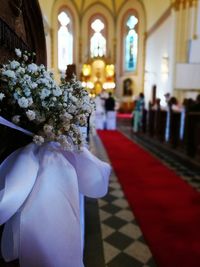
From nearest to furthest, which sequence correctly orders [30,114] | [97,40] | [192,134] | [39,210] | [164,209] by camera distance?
1. [39,210]
2. [30,114]
3. [164,209]
4. [192,134]
5. [97,40]

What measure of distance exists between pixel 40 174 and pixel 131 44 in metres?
19.8

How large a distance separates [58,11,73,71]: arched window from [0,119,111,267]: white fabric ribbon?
18977 millimetres

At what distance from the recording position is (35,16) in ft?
6.91

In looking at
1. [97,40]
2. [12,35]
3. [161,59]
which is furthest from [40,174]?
[97,40]

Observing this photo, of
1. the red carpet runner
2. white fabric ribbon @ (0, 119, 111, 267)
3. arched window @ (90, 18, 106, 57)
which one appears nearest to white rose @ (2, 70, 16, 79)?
white fabric ribbon @ (0, 119, 111, 267)

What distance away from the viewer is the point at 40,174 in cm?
124

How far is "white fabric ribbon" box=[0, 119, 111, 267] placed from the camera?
110 cm

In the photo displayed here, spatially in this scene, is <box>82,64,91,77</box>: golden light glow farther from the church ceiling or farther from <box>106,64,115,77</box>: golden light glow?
the church ceiling

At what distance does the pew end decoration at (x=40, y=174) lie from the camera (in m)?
1.11

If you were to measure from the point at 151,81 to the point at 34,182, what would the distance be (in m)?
15.0

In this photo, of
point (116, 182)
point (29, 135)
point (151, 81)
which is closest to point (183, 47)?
point (151, 81)

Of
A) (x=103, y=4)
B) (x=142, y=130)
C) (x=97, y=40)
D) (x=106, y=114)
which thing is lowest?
(x=142, y=130)

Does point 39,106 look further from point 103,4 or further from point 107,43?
point 103,4

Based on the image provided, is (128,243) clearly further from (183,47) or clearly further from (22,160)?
(183,47)
